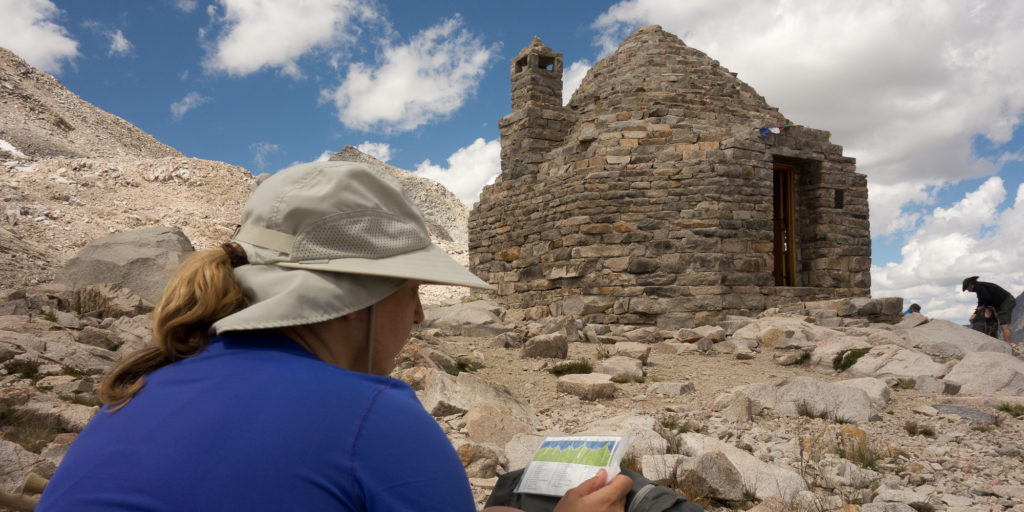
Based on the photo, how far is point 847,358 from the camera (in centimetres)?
748

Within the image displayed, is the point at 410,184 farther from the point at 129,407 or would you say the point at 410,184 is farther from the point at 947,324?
the point at 129,407

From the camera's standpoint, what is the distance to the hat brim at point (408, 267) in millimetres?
1364

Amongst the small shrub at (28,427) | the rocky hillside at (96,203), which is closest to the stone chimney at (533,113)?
the rocky hillside at (96,203)

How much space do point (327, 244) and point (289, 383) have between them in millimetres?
348

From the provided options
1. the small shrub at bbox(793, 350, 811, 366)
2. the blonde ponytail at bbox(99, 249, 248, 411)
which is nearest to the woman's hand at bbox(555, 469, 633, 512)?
the blonde ponytail at bbox(99, 249, 248, 411)

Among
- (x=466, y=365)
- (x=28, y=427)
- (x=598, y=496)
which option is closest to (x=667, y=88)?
(x=466, y=365)

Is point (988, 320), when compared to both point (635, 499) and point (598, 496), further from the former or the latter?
point (598, 496)

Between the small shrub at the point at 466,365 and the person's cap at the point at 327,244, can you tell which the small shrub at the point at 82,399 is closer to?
the small shrub at the point at 466,365

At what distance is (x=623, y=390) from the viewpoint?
19.9ft

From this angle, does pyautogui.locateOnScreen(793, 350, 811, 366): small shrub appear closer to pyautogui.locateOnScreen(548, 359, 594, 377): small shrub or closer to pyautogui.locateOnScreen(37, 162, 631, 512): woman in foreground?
pyautogui.locateOnScreen(548, 359, 594, 377): small shrub

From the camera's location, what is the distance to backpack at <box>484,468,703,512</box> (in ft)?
Result: 5.40

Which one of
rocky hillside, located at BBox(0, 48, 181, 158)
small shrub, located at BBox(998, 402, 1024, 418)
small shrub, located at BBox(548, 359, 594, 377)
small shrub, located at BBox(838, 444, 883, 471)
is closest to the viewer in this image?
small shrub, located at BBox(838, 444, 883, 471)

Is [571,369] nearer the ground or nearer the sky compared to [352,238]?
nearer the ground

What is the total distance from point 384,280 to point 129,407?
20.3 inches
